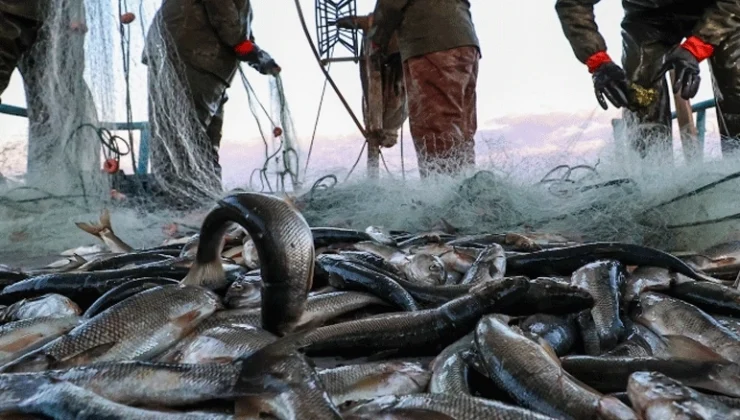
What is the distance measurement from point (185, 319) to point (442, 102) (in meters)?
3.52

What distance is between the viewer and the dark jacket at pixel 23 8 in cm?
481

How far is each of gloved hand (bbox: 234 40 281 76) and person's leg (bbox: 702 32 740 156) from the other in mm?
3479

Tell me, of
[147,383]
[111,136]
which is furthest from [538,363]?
[111,136]

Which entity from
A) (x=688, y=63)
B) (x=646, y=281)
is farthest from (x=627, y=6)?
(x=646, y=281)

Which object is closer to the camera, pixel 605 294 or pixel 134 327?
pixel 134 327

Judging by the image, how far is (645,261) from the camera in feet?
6.43

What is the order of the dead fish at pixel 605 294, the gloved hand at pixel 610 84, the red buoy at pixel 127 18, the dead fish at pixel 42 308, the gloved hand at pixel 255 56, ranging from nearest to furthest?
the dead fish at pixel 605 294 < the dead fish at pixel 42 308 < the gloved hand at pixel 610 84 < the red buoy at pixel 127 18 < the gloved hand at pixel 255 56

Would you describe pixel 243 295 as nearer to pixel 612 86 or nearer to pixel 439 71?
pixel 439 71

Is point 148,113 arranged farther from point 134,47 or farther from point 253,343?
point 253,343

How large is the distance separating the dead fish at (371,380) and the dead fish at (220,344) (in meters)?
0.19

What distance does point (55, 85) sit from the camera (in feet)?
15.2

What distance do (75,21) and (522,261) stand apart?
399 cm

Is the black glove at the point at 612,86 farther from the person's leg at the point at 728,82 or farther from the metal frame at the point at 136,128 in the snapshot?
the metal frame at the point at 136,128

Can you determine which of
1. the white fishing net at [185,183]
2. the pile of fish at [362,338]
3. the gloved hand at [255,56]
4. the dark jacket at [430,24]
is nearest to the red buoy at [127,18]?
the white fishing net at [185,183]
